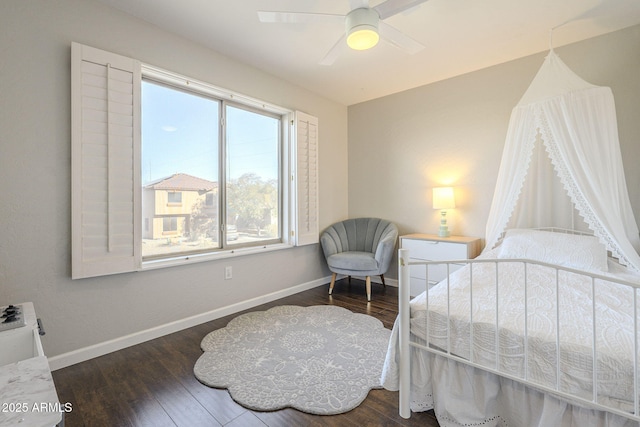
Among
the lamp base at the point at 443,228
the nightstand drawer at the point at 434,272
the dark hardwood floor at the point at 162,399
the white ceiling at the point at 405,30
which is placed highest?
the white ceiling at the point at 405,30

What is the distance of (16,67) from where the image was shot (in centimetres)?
190

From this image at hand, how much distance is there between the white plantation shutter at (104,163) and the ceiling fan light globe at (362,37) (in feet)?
5.65

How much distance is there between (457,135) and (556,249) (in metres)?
1.72

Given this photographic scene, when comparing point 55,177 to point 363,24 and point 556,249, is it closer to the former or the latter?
point 363,24

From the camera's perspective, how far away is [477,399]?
1.49 meters

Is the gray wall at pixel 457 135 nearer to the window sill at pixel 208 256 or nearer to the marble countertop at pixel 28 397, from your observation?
the window sill at pixel 208 256

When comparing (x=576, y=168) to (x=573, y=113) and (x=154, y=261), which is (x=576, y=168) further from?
(x=154, y=261)

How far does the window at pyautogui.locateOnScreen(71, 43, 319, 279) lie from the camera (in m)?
2.14

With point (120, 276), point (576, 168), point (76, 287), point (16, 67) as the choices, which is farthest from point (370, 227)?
point (16, 67)

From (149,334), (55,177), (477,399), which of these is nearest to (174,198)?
(55,177)

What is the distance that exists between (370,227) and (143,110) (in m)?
2.97

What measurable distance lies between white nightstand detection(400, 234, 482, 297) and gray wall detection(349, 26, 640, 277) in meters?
0.36

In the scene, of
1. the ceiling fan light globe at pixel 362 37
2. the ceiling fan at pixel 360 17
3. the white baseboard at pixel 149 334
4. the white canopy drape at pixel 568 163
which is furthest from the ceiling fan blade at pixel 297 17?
the white baseboard at pixel 149 334

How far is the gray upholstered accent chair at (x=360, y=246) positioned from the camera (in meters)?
3.56
